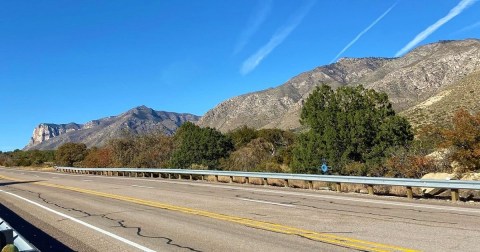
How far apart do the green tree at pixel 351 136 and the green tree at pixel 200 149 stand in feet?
47.7

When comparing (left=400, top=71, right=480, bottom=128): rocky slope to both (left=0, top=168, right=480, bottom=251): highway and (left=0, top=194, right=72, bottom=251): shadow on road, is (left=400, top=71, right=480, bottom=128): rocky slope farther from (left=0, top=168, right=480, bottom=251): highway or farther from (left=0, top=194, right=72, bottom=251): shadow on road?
(left=0, top=194, right=72, bottom=251): shadow on road

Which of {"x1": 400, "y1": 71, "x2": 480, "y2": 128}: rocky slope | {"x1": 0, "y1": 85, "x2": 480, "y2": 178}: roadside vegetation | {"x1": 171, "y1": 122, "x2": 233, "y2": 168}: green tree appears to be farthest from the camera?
{"x1": 400, "y1": 71, "x2": 480, "y2": 128}: rocky slope

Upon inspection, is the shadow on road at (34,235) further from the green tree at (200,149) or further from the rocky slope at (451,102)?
the rocky slope at (451,102)

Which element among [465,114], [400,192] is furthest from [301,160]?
[400,192]

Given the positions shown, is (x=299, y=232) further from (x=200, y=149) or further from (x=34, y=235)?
(x=200, y=149)

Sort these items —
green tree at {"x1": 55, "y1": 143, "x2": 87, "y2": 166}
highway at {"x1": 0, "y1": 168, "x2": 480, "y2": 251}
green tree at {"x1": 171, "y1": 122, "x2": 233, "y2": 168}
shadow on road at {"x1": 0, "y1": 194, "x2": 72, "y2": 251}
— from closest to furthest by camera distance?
highway at {"x1": 0, "y1": 168, "x2": 480, "y2": 251} < shadow on road at {"x1": 0, "y1": 194, "x2": 72, "y2": 251} < green tree at {"x1": 171, "y1": 122, "x2": 233, "y2": 168} < green tree at {"x1": 55, "y1": 143, "x2": 87, "y2": 166}

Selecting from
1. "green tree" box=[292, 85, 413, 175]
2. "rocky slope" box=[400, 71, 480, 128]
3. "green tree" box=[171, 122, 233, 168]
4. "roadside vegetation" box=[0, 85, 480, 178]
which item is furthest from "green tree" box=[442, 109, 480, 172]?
"rocky slope" box=[400, 71, 480, 128]

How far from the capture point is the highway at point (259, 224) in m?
8.32

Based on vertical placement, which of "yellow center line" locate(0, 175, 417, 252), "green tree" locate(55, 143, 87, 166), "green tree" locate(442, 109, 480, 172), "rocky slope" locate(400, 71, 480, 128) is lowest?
"yellow center line" locate(0, 175, 417, 252)

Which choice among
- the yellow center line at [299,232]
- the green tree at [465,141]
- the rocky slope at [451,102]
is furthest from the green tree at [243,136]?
the yellow center line at [299,232]

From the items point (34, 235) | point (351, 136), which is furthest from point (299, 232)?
point (351, 136)

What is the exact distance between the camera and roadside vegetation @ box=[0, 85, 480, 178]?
24.3 meters

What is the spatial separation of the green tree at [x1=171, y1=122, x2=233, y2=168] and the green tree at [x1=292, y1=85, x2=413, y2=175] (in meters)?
14.6

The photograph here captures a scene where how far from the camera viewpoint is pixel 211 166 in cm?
4662
